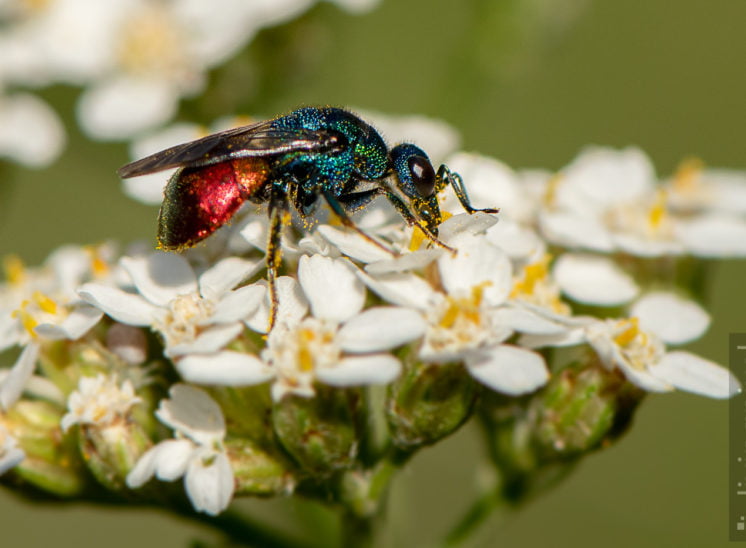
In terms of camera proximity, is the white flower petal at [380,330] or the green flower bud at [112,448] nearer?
the white flower petal at [380,330]

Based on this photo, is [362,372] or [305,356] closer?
[362,372]

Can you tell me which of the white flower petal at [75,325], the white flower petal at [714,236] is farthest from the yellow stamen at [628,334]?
the white flower petal at [75,325]

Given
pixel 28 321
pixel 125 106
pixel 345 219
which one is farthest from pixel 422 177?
pixel 125 106

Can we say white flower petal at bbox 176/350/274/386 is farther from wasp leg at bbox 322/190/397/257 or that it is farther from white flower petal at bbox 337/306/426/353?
wasp leg at bbox 322/190/397/257

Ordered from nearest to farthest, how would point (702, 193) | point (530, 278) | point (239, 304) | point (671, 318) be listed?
point (239, 304)
point (530, 278)
point (671, 318)
point (702, 193)

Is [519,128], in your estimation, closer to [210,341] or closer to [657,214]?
[657,214]

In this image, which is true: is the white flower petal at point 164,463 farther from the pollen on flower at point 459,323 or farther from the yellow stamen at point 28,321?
the pollen on flower at point 459,323

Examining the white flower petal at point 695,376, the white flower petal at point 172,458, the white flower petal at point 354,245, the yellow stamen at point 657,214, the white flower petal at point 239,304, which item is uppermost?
the white flower petal at point 354,245

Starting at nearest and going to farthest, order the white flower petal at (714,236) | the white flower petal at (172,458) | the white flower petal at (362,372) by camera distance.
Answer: the white flower petal at (362,372) < the white flower petal at (172,458) < the white flower petal at (714,236)
